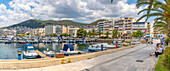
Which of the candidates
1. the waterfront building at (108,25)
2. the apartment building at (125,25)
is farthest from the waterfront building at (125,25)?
the waterfront building at (108,25)

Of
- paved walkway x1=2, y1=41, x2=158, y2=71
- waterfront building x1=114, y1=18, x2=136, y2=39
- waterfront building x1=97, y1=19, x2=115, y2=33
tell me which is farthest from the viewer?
waterfront building x1=97, y1=19, x2=115, y2=33

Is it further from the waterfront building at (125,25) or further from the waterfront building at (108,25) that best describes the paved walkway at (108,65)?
the waterfront building at (108,25)

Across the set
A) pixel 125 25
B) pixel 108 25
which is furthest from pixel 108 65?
pixel 108 25

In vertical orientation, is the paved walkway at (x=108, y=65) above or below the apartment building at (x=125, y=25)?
below

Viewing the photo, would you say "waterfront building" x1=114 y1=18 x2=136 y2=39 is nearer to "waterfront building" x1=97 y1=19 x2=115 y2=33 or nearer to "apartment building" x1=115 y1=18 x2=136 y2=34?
"apartment building" x1=115 y1=18 x2=136 y2=34

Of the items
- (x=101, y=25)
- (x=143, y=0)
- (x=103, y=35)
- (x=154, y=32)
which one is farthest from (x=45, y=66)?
(x=154, y=32)

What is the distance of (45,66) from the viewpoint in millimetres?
11625

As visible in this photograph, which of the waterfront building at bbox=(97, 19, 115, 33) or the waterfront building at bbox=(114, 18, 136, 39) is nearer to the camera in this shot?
the waterfront building at bbox=(114, 18, 136, 39)

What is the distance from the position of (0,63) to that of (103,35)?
128m

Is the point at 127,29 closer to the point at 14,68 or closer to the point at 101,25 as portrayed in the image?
the point at 101,25

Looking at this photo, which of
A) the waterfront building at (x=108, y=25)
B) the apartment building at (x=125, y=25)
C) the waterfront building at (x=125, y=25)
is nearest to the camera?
the waterfront building at (x=125, y=25)

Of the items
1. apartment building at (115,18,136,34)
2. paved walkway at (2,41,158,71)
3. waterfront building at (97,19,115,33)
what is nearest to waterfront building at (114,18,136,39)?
apartment building at (115,18,136,34)

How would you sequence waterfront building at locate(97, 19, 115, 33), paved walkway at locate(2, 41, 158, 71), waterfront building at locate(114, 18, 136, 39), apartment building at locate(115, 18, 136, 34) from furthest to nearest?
waterfront building at locate(97, 19, 115, 33)
apartment building at locate(115, 18, 136, 34)
waterfront building at locate(114, 18, 136, 39)
paved walkway at locate(2, 41, 158, 71)

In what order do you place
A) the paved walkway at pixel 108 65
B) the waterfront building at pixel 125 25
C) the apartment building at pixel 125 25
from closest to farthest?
the paved walkway at pixel 108 65 < the waterfront building at pixel 125 25 < the apartment building at pixel 125 25
